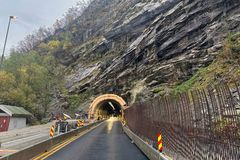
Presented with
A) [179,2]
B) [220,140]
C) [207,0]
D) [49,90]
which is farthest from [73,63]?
[220,140]

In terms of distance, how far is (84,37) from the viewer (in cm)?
10850

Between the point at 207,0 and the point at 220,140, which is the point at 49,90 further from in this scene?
the point at 220,140

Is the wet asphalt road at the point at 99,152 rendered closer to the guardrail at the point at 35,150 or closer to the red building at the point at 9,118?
the guardrail at the point at 35,150

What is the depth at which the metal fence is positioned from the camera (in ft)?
20.4

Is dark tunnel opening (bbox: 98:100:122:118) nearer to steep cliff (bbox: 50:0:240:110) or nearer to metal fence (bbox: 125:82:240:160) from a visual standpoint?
steep cliff (bbox: 50:0:240:110)

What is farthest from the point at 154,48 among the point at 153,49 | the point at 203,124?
the point at 203,124

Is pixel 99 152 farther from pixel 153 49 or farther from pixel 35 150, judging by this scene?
pixel 153 49

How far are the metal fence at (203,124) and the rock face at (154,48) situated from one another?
33465mm

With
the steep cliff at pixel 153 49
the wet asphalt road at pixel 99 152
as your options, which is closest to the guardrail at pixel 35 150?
the wet asphalt road at pixel 99 152

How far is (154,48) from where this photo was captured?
57000mm

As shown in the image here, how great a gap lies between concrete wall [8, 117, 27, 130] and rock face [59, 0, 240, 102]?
21290 mm

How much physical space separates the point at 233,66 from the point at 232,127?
78.2ft

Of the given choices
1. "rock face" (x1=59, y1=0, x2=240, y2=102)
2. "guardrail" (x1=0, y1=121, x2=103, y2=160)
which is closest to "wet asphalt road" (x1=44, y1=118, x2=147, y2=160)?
"guardrail" (x1=0, y1=121, x2=103, y2=160)

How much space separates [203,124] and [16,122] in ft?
154
